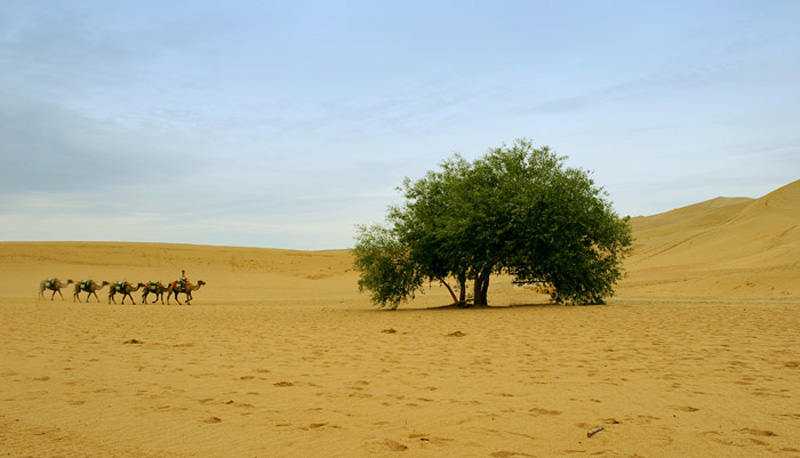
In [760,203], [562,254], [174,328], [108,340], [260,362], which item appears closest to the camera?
[260,362]

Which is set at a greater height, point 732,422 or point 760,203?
point 760,203

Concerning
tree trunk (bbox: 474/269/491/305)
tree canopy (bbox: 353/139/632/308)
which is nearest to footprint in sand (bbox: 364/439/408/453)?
tree canopy (bbox: 353/139/632/308)

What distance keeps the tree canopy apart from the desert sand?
357cm

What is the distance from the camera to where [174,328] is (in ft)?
59.6

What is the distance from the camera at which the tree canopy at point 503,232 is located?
23.4m

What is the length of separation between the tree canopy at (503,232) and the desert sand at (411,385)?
357 cm

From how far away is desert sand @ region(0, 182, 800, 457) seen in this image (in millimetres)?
5586

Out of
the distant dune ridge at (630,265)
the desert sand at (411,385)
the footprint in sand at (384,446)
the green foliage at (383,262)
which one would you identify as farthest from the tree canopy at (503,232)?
the footprint in sand at (384,446)

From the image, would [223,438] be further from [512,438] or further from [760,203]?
[760,203]

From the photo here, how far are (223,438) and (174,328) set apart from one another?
1352cm

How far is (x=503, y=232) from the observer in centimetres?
2364

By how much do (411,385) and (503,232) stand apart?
15798 millimetres

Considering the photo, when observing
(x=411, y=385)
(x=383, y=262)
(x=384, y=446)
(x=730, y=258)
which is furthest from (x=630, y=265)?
(x=384, y=446)

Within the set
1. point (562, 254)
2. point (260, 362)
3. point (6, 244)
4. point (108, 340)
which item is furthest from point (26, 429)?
point (6, 244)
